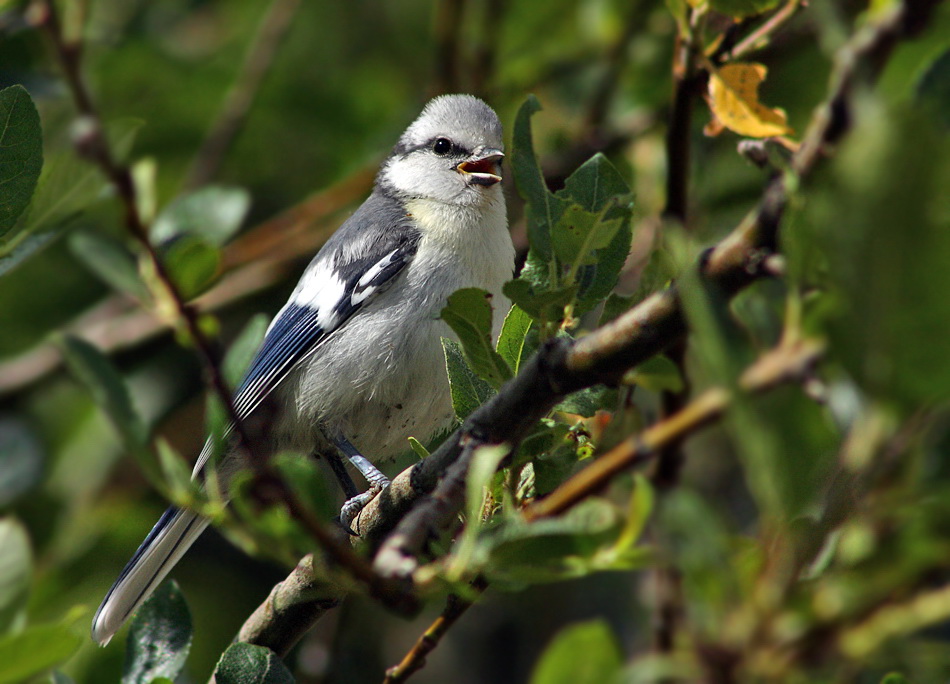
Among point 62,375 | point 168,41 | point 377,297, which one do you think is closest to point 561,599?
point 377,297

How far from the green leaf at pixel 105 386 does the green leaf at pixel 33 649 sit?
20cm

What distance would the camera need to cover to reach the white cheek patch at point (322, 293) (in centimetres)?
286

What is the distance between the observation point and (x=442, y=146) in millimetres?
3277

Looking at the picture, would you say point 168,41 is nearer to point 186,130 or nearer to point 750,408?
point 186,130

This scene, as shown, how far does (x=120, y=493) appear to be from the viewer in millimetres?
3248

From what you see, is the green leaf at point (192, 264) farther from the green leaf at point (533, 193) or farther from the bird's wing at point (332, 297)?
the bird's wing at point (332, 297)

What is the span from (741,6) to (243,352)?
3.00 ft

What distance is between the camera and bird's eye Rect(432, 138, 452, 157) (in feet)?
10.7

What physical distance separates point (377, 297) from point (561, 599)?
159cm

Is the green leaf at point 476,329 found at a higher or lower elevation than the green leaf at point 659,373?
higher

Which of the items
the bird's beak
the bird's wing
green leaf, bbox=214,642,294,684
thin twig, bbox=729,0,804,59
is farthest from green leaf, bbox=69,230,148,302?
the bird's beak

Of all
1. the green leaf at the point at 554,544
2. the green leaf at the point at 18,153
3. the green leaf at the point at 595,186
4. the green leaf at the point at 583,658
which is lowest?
the green leaf at the point at 583,658

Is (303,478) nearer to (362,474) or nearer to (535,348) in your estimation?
(535,348)

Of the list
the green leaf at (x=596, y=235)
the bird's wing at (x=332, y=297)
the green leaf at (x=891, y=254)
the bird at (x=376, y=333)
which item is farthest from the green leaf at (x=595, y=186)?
the bird's wing at (x=332, y=297)
